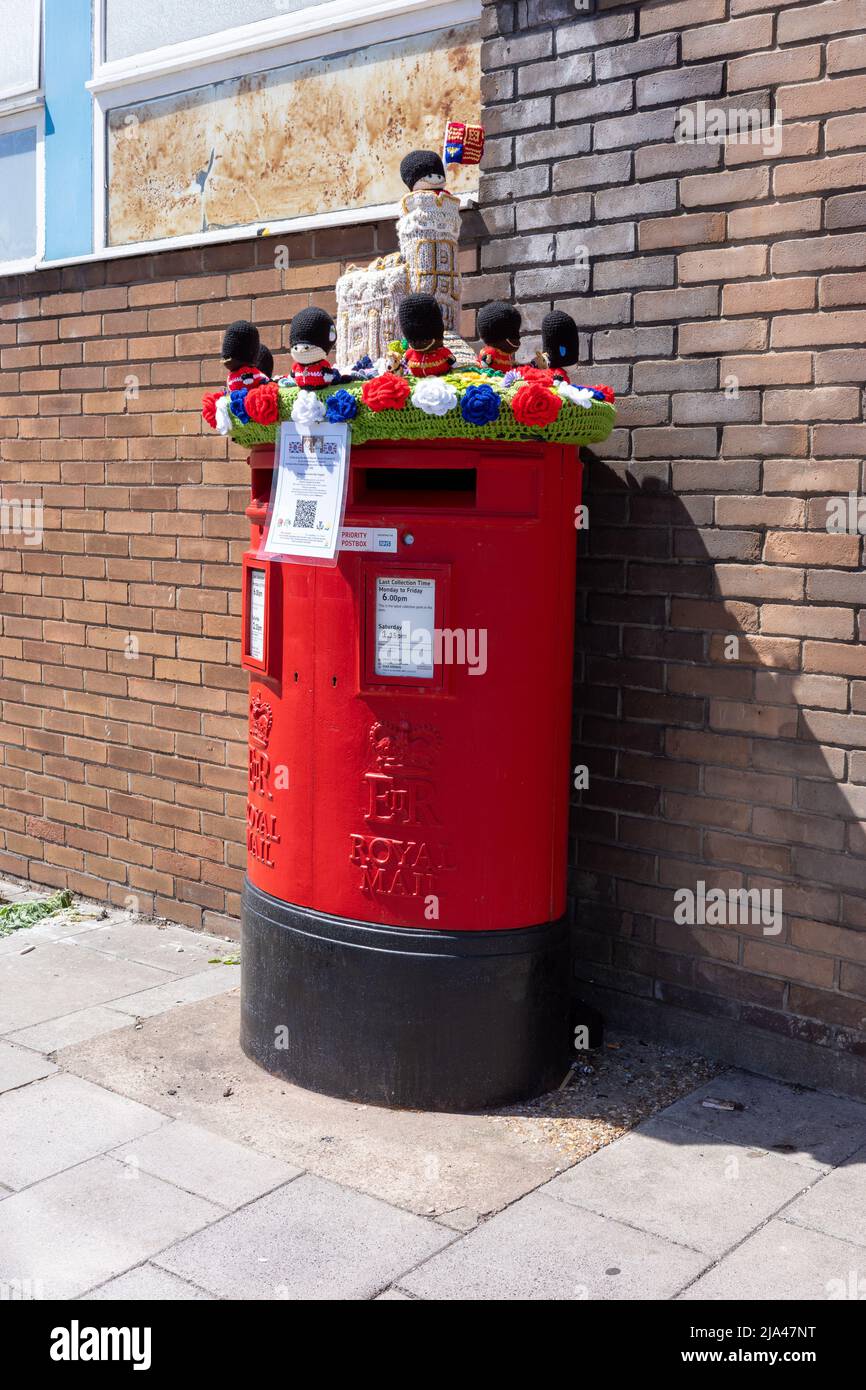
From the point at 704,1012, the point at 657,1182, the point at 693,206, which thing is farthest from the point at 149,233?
the point at 657,1182

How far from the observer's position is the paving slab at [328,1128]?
332 cm

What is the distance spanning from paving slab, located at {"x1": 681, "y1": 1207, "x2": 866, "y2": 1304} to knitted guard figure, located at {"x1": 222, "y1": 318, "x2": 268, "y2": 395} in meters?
2.65

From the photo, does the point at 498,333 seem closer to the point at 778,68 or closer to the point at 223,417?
the point at 223,417

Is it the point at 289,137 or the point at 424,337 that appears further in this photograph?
the point at 289,137

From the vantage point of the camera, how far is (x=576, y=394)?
3.52 meters

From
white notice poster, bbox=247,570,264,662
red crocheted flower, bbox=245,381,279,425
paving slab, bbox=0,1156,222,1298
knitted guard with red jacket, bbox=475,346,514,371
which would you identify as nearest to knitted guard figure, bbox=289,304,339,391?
red crocheted flower, bbox=245,381,279,425

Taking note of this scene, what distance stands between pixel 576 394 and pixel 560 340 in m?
0.32

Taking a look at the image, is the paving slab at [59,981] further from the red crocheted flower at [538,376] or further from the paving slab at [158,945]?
the red crocheted flower at [538,376]

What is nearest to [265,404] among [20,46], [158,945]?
[158,945]

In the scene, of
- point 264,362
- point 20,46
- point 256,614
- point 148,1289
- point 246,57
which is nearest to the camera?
point 148,1289

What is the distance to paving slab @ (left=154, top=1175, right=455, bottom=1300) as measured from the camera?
287 centimetres

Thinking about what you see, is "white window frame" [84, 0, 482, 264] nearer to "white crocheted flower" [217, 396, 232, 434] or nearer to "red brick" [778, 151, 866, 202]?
"white crocheted flower" [217, 396, 232, 434]

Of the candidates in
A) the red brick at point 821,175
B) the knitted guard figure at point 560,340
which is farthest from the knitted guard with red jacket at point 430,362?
the red brick at point 821,175

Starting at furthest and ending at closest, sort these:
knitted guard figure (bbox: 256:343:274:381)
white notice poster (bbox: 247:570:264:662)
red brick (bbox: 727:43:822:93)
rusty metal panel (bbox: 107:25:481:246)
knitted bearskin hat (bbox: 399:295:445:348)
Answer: rusty metal panel (bbox: 107:25:481:246) < knitted guard figure (bbox: 256:343:274:381) < white notice poster (bbox: 247:570:264:662) < red brick (bbox: 727:43:822:93) < knitted bearskin hat (bbox: 399:295:445:348)
